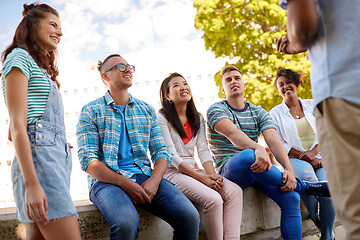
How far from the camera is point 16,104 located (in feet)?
5.83

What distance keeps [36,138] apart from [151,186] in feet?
3.81

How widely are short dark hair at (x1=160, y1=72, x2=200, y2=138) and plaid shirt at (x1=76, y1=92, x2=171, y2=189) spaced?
1.39ft

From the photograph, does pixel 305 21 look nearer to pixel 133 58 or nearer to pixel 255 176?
pixel 255 176

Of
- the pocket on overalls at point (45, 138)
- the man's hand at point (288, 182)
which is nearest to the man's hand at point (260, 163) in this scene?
the man's hand at point (288, 182)

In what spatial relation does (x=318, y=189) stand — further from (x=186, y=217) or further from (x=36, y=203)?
(x=36, y=203)

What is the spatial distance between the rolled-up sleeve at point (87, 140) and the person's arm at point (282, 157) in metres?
1.71

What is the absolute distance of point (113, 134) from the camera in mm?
2963

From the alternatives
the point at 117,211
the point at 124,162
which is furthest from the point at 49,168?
the point at 124,162

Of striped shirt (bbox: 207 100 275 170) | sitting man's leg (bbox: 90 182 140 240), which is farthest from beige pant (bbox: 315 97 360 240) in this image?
striped shirt (bbox: 207 100 275 170)

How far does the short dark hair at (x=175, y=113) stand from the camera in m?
3.73

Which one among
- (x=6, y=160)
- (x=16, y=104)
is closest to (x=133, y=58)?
(x=6, y=160)

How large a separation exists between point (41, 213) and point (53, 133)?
17.8 inches

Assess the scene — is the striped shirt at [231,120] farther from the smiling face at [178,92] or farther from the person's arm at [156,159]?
the person's arm at [156,159]

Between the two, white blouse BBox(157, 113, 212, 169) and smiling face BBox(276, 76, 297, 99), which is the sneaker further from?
smiling face BBox(276, 76, 297, 99)
